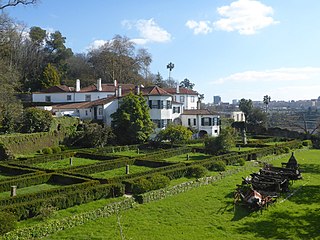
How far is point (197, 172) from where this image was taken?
78.4ft

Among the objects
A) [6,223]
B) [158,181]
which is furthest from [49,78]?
[6,223]

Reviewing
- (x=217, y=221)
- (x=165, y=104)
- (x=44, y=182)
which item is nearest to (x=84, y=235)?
(x=217, y=221)

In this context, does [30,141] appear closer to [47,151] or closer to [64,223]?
[47,151]

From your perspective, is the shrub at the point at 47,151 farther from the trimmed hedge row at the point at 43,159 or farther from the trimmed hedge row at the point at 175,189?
the trimmed hedge row at the point at 175,189

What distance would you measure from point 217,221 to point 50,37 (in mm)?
69595

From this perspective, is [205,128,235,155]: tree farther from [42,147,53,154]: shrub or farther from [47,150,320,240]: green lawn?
[42,147,53,154]: shrub

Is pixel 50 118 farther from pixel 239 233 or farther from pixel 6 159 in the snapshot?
pixel 239 233

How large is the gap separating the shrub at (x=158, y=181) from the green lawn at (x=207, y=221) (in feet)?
2.98

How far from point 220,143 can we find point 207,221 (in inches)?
711

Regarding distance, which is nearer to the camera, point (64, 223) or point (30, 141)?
point (64, 223)

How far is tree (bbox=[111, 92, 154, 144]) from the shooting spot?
4100 centimetres

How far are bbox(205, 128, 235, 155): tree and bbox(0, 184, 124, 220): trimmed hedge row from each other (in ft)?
53.3

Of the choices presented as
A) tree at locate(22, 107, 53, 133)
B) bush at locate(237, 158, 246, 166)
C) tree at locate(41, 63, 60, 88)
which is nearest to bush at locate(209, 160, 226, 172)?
bush at locate(237, 158, 246, 166)

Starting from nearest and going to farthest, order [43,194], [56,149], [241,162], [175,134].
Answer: [43,194] < [241,162] < [56,149] < [175,134]
